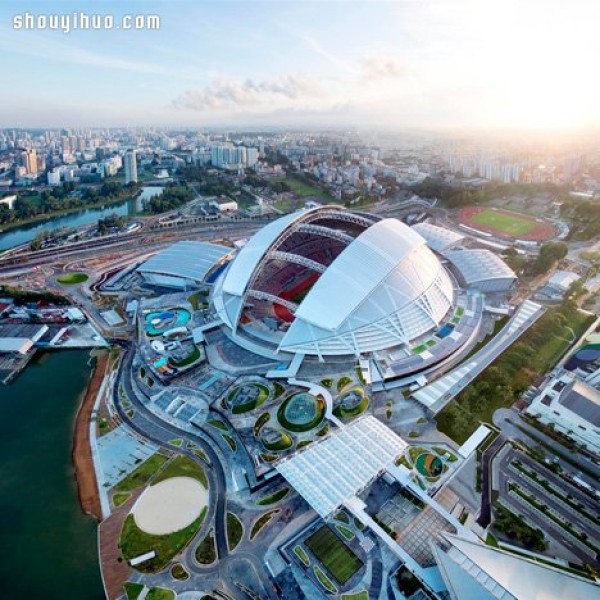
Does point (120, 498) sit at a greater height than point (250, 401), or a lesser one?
lesser

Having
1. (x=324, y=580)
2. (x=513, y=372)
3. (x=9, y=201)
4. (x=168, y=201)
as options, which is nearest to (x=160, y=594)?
(x=324, y=580)

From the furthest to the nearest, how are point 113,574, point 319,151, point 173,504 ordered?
1. point 319,151
2. point 173,504
3. point 113,574

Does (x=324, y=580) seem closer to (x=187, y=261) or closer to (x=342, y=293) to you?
(x=342, y=293)

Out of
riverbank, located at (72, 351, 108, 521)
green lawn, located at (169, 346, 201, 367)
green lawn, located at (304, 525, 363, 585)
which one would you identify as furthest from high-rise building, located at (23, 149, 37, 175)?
green lawn, located at (304, 525, 363, 585)

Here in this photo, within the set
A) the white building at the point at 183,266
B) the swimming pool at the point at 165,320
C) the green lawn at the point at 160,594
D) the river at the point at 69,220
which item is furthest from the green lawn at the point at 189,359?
the river at the point at 69,220

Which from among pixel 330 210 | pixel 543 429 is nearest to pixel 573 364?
pixel 543 429

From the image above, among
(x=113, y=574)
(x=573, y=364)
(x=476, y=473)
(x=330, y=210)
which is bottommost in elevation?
(x=113, y=574)

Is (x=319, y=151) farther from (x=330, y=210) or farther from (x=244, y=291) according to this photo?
(x=244, y=291)
